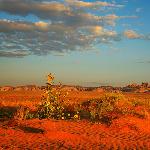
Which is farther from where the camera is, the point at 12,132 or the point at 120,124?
the point at 120,124

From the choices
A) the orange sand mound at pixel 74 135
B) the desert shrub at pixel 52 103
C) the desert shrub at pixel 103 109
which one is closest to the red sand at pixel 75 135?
the orange sand mound at pixel 74 135

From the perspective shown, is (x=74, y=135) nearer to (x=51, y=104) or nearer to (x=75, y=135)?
(x=75, y=135)

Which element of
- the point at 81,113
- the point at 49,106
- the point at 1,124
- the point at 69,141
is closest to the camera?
the point at 69,141

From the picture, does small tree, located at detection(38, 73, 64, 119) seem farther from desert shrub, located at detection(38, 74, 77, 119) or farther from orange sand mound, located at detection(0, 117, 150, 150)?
orange sand mound, located at detection(0, 117, 150, 150)

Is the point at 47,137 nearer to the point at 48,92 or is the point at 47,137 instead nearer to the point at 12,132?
the point at 12,132

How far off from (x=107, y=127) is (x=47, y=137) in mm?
3453

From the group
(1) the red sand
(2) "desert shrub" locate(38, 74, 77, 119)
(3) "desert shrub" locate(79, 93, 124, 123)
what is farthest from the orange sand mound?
(2) "desert shrub" locate(38, 74, 77, 119)

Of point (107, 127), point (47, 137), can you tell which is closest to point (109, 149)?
point (47, 137)

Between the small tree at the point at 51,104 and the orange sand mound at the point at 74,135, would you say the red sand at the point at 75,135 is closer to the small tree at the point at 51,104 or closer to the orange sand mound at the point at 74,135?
the orange sand mound at the point at 74,135

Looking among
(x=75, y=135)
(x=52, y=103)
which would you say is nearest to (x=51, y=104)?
(x=52, y=103)

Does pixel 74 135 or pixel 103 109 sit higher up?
pixel 103 109

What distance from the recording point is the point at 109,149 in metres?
13.2

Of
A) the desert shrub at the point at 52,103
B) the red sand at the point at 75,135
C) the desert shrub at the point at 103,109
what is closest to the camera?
the red sand at the point at 75,135

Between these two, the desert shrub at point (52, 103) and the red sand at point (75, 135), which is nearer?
the red sand at point (75, 135)
